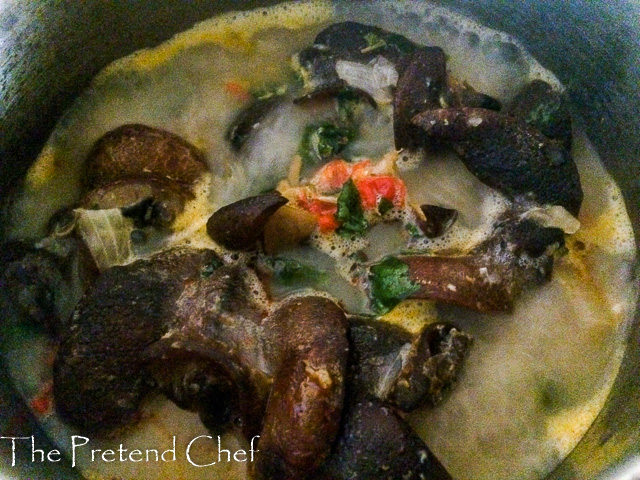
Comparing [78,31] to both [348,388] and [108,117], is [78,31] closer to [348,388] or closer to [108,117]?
[108,117]

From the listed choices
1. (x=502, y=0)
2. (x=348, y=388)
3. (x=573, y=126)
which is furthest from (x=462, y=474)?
(x=502, y=0)

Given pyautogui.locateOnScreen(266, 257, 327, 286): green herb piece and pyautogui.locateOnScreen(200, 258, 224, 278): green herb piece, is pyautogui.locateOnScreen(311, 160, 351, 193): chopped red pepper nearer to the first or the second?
pyautogui.locateOnScreen(266, 257, 327, 286): green herb piece

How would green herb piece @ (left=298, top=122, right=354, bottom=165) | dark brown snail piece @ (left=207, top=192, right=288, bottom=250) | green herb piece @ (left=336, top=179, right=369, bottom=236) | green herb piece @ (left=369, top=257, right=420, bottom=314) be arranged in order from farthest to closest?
green herb piece @ (left=298, top=122, right=354, bottom=165), green herb piece @ (left=336, top=179, right=369, bottom=236), green herb piece @ (left=369, top=257, right=420, bottom=314), dark brown snail piece @ (left=207, top=192, right=288, bottom=250)

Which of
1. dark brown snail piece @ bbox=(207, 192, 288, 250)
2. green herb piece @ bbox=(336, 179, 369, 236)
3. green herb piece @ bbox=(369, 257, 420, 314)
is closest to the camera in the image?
dark brown snail piece @ bbox=(207, 192, 288, 250)

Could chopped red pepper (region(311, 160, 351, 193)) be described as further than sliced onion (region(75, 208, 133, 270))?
Yes

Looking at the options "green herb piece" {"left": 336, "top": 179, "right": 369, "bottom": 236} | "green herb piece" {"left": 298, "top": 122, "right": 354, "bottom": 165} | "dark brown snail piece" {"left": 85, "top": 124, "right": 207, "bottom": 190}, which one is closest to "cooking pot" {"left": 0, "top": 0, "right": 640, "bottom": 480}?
"dark brown snail piece" {"left": 85, "top": 124, "right": 207, "bottom": 190}

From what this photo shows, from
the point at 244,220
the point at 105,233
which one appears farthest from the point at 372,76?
the point at 105,233
